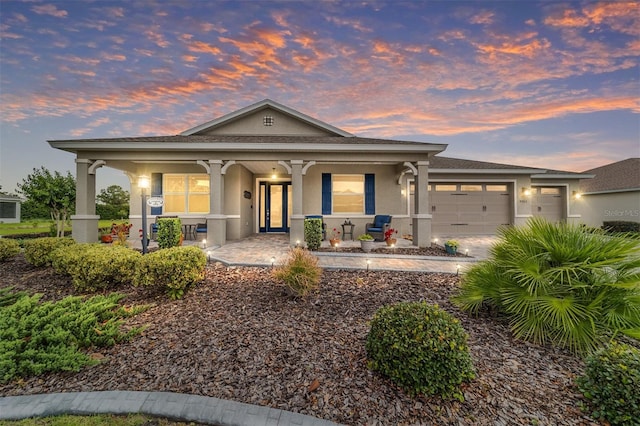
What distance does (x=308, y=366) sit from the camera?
8.36 feet

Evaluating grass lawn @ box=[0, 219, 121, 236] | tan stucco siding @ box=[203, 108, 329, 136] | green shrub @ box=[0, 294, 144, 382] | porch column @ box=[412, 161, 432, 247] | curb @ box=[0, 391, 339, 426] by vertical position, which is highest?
tan stucco siding @ box=[203, 108, 329, 136]

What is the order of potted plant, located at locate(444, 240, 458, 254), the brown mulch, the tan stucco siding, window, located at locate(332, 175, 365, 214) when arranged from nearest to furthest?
1. the brown mulch
2. potted plant, located at locate(444, 240, 458, 254)
3. window, located at locate(332, 175, 365, 214)
4. the tan stucco siding

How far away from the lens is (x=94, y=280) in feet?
14.4

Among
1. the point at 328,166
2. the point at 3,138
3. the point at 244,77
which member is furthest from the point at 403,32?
the point at 3,138

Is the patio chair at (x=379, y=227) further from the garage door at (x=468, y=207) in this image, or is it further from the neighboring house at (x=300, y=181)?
the garage door at (x=468, y=207)

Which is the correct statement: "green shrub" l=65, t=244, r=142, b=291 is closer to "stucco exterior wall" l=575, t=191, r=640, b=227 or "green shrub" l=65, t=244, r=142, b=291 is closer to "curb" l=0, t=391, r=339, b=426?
"curb" l=0, t=391, r=339, b=426

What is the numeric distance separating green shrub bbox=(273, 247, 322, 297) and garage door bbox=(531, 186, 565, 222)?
13935mm

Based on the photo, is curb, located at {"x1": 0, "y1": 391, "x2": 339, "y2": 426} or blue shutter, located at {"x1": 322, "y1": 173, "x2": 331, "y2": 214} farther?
blue shutter, located at {"x1": 322, "y1": 173, "x2": 331, "y2": 214}

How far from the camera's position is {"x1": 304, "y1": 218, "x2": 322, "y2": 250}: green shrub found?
786 centimetres

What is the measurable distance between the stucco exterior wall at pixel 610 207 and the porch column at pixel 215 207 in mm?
17934

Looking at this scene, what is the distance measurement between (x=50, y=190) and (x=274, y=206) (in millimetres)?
9029

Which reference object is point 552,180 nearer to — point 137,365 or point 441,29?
point 441,29

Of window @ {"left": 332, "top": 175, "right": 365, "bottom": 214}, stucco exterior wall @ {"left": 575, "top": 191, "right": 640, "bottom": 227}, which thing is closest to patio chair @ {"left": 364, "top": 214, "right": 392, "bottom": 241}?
window @ {"left": 332, "top": 175, "right": 365, "bottom": 214}

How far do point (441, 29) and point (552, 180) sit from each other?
10033mm
